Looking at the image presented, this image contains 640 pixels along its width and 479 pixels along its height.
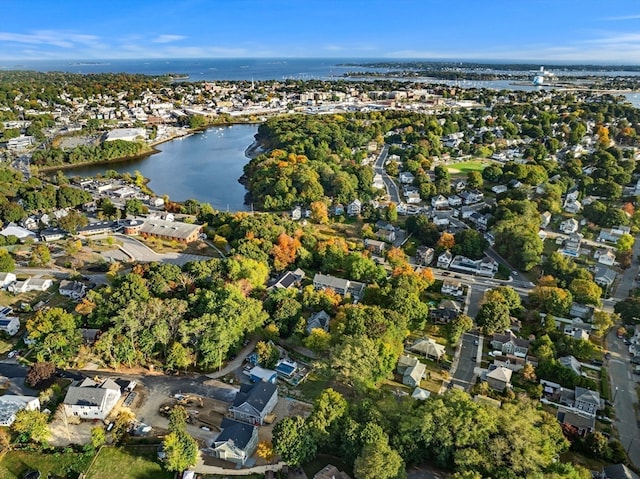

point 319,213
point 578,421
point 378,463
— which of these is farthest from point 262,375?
point 319,213

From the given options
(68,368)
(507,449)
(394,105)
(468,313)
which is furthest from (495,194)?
(394,105)

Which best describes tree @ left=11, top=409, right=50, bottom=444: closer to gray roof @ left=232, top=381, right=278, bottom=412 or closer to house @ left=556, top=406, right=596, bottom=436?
gray roof @ left=232, top=381, right=278, bottom=412

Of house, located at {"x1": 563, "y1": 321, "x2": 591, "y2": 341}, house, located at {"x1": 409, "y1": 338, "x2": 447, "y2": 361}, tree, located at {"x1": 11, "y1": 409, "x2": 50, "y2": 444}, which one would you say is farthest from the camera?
house, located at {"x1": 563, "y1": 321, "x2": 591, "y2": 341}

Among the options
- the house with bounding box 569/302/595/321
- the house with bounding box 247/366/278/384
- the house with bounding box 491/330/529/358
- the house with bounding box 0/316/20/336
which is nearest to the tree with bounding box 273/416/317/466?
the house with bounding box 247/366/278/384

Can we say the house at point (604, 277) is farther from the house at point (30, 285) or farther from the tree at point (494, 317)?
the house at point (30, 285)

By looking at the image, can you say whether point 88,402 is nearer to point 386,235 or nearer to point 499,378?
point 499,378

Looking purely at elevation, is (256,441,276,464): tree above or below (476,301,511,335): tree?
below
